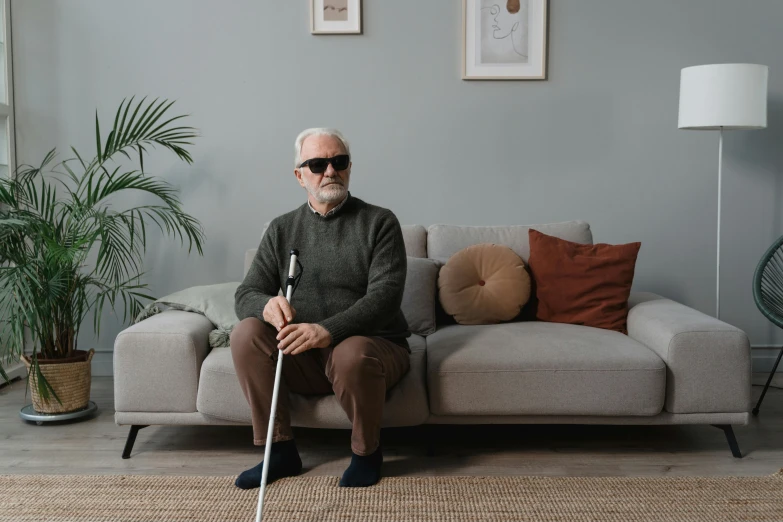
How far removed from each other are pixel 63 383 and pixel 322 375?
4.13 ft

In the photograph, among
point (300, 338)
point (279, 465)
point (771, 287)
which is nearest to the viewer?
point (300, 338)

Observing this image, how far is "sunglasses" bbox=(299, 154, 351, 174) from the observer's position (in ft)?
7.84

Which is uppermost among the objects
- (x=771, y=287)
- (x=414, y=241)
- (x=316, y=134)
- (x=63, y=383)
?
(x=316, y=134)

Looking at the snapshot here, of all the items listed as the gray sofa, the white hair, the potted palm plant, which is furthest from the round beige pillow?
the potted palm plant

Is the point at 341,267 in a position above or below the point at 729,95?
below

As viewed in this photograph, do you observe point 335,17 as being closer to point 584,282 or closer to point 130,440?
point 584,282

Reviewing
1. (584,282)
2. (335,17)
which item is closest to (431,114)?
(335,17)

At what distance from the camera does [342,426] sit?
237 centimetres

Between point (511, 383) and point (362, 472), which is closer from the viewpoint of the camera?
point (362, 472)

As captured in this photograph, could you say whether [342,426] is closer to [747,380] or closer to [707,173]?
[747,380]

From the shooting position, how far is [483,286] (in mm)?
2943

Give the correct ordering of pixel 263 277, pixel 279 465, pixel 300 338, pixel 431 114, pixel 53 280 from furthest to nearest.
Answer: pixel 431 114 → pixel 53 280 → pixel 263 277 → pixel 279 465 → pixel 300 338

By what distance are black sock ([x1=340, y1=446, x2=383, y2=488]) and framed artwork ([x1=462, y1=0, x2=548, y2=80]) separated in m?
2.02

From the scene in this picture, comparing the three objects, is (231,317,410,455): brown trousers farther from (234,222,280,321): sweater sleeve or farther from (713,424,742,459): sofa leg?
(713,424,742,459): sofa leg
